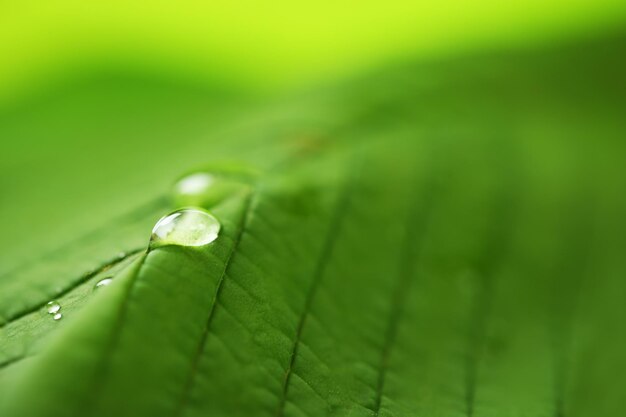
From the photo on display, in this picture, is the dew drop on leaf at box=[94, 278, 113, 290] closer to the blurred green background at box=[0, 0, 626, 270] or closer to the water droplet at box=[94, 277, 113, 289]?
the water droplet at box=[94, 277, 113, 289]

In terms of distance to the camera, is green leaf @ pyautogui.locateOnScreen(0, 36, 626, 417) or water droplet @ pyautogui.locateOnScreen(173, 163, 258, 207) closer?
green leaf @ pyautogui.locateOnScreen(0, 36, 626, 417)

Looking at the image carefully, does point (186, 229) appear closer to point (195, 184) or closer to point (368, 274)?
point (195, 184)

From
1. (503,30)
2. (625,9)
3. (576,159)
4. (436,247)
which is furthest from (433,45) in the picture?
(436,247)

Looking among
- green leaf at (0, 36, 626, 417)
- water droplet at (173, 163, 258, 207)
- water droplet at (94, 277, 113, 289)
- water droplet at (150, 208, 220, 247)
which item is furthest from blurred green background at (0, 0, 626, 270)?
water droplet at (94, 277, 113, 289)

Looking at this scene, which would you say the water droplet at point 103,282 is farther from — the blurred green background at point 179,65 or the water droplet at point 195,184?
the blurred green background at point 179,65

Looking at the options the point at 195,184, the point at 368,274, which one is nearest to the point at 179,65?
the point at 195,184

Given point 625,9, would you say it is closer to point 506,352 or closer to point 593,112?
point 593,112
